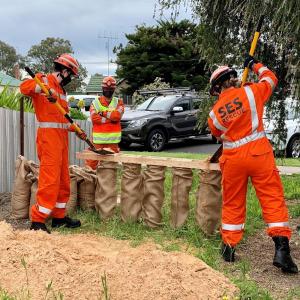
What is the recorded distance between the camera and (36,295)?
371 cm

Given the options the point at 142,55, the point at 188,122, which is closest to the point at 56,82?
the point at 188,122

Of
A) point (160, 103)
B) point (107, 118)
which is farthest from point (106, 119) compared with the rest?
point (160, 103)

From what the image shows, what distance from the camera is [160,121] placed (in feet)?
53.7

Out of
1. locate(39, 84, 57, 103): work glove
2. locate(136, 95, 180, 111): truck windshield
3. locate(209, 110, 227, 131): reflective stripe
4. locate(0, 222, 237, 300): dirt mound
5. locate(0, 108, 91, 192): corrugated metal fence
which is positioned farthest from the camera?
locate(136, 95, 180, 111): truck windshield

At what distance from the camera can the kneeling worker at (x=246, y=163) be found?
4.70m

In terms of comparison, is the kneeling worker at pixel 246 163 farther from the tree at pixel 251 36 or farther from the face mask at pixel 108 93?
the face mask at pixel 108 93

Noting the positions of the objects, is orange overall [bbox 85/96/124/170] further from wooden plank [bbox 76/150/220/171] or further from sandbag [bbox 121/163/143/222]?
sandbag [bbox 121/163/143/222]

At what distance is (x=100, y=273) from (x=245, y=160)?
→ 164 cm

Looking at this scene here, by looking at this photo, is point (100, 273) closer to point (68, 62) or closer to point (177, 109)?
point (68, 62)

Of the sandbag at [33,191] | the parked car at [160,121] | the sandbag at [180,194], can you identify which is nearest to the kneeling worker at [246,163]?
the sandbag at [180,194]

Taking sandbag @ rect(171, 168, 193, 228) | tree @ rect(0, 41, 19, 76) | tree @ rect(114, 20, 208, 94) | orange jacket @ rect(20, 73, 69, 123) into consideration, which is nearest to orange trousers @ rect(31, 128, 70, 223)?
orange jacket @ rect(20, 73, 69, 123)

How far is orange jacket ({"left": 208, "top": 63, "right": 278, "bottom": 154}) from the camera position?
4.77 m

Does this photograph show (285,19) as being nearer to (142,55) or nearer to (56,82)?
(56,82)

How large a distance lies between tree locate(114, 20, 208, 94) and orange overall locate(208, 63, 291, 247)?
1103 inches
